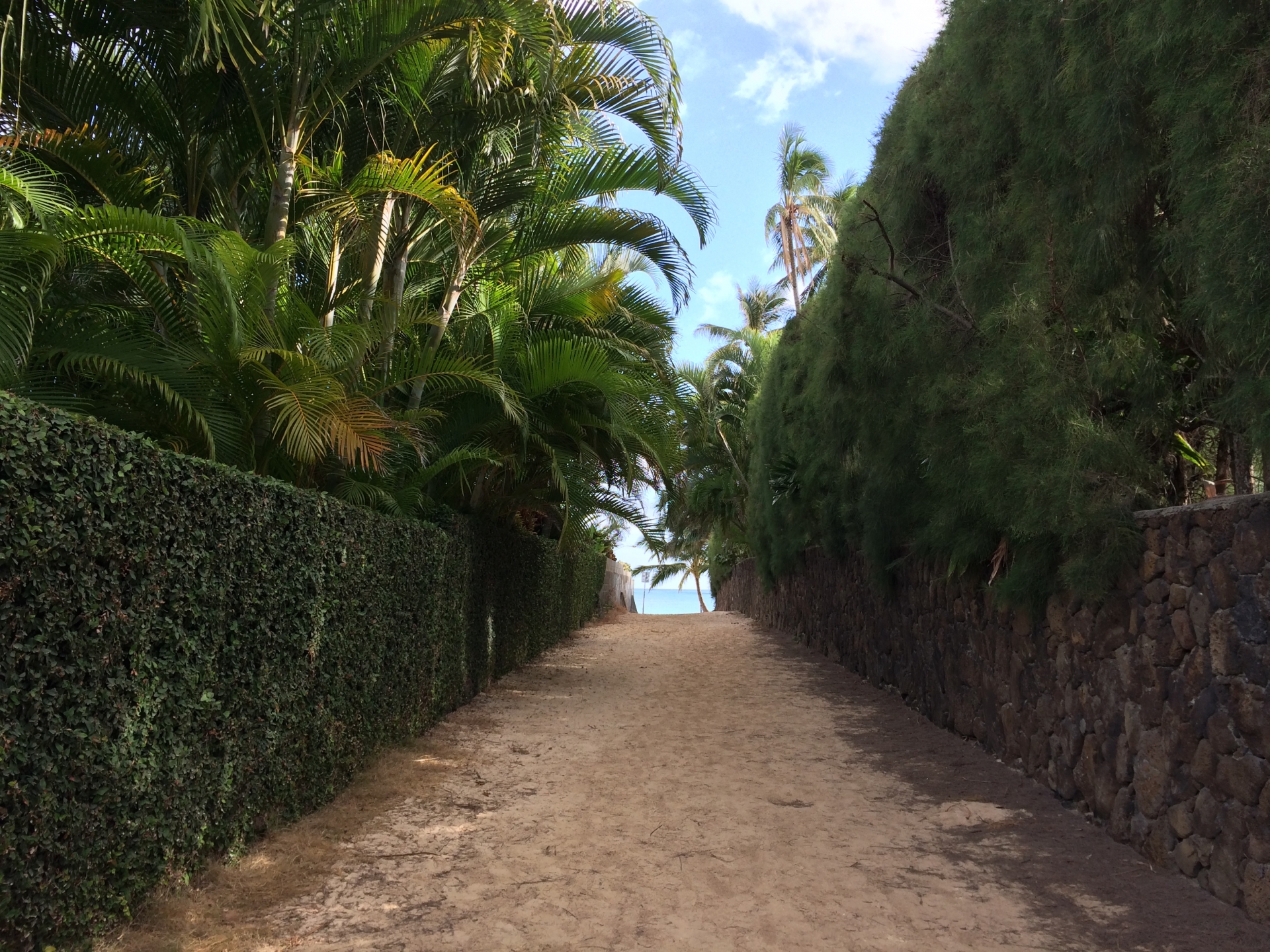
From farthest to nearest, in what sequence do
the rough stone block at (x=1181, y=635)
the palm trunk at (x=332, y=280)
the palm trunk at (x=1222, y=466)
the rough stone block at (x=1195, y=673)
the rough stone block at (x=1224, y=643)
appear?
1. the palm trunk at (x=332, y=280)
2. the palm trunk at (x=1222, y=466)
3. the rough stone block at (x=1181, y=635)
4. the rough stone block at (x=1195, y=673)
5. the rough stone block at (x=1224, y=643)

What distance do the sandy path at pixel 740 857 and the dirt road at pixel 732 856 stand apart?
1cm

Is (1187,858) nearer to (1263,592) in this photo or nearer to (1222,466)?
(1263,592)

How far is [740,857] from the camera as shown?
15.4 ft

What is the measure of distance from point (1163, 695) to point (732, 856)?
7.55 feet

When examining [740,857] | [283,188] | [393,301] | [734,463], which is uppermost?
[734,463]

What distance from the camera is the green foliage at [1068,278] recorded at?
359cm

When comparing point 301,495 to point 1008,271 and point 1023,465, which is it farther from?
point 1008,271

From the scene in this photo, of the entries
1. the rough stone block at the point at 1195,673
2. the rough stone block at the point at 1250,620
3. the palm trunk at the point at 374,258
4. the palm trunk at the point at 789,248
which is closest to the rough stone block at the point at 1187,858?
the rough stone block at the point at 1195,673

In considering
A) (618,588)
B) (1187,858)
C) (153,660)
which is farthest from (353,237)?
(618,588)

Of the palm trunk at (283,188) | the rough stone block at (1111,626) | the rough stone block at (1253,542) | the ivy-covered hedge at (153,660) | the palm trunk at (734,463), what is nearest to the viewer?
the ivy-covered hedge at (153,660)

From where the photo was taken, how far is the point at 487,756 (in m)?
6.93

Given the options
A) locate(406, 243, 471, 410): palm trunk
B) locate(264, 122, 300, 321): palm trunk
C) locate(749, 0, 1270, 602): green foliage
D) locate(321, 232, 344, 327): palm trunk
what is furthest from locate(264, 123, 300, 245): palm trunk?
locate(749, 0, 1270, 602): green foliage

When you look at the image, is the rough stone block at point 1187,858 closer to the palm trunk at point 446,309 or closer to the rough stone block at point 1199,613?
the rough stone block at point 1199,613

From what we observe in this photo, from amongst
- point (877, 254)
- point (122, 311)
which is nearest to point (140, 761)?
point (122, 311)
